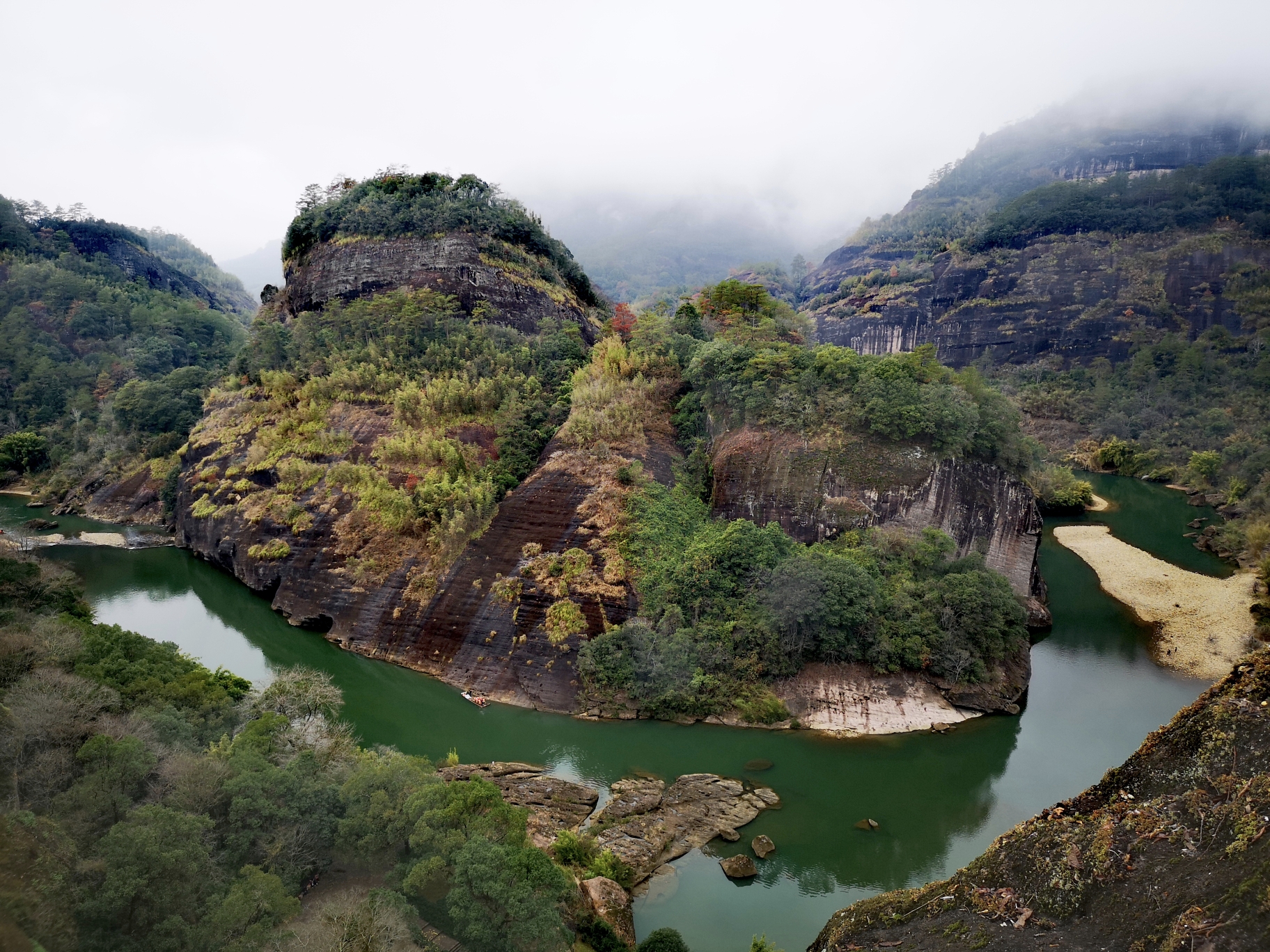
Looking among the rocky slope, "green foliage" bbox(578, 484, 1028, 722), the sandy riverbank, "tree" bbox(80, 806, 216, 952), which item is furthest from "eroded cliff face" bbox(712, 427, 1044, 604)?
"tree" bbox(80, 806, 216, 952)

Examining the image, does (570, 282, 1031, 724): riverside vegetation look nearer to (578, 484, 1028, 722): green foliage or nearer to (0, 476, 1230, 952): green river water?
(578, 484, 1028, 722): green foliage

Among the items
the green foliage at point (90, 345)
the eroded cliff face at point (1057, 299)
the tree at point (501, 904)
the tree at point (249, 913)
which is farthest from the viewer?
the eroded cliff face at point (1057, 299)

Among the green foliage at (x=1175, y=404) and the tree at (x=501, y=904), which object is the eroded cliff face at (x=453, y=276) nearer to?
the tree at (x=501, y=904)

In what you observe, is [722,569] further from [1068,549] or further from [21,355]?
[21,355]

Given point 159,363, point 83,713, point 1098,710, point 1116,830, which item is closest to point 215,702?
point 83,713

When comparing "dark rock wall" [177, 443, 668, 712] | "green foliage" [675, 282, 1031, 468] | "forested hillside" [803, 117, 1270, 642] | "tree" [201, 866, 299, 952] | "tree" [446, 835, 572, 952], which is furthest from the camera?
"forested hillside" [803, 117, 1270, 642]

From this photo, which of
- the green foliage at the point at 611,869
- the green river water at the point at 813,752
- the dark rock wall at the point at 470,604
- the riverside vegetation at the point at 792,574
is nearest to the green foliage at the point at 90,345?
the green river water at the point at 813,752
